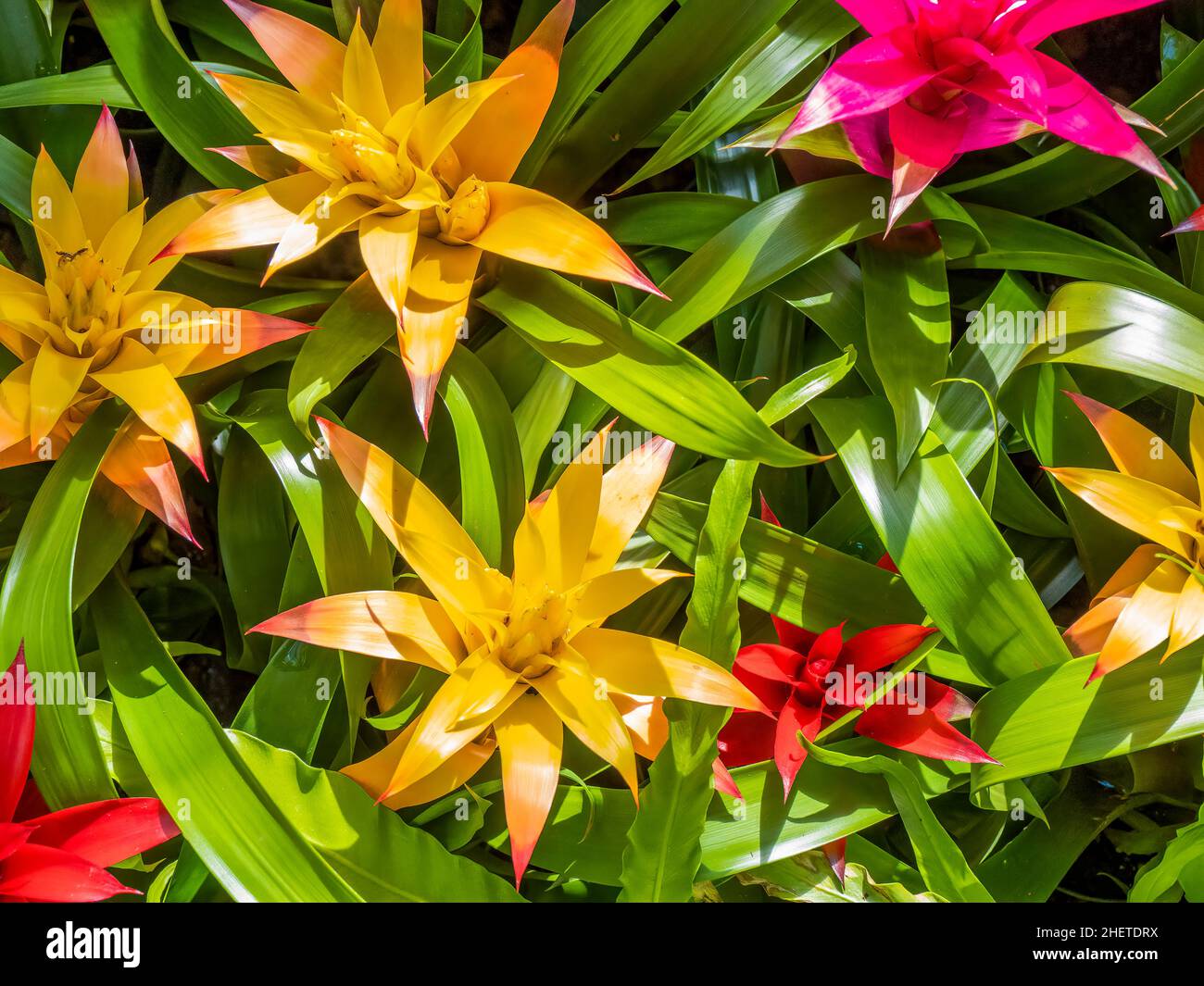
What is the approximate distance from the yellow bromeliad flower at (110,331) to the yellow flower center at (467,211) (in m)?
0.18

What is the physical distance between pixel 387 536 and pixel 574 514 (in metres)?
0.19

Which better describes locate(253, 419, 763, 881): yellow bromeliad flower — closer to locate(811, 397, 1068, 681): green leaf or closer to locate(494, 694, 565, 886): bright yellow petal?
locate(494, 694, 565, 886): bright yellow petal

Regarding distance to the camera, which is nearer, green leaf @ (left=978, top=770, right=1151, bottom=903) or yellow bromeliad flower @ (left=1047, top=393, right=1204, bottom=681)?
yellow bromeliad flower @ (left=1047, top=393, right=1204, bottom=681)

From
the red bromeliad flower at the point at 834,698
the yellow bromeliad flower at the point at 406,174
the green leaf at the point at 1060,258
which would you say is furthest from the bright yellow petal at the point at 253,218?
the green leaf at the point at 1060,258

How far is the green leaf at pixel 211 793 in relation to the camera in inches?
34.7

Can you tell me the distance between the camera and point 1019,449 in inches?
42.9

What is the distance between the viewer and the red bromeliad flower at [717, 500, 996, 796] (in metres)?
0.96

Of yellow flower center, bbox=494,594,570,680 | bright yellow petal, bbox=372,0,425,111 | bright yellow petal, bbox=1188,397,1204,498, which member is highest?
bright yellow petal, bbox=372,0,425,111

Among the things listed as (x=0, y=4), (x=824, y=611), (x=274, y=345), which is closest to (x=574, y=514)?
(x=824, y=611)

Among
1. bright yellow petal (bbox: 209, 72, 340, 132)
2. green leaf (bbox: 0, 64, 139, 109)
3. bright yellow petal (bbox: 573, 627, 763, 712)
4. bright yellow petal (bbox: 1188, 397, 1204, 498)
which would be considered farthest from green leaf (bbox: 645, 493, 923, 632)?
green leaf (bbox: 0, 64, 139, 109)

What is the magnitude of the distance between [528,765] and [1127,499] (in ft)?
2.25

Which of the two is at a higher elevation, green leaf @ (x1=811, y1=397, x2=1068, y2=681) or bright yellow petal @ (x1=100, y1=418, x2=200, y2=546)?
bright yellow petal @ (x1=100, y1=418, x2=200, y2=546)
